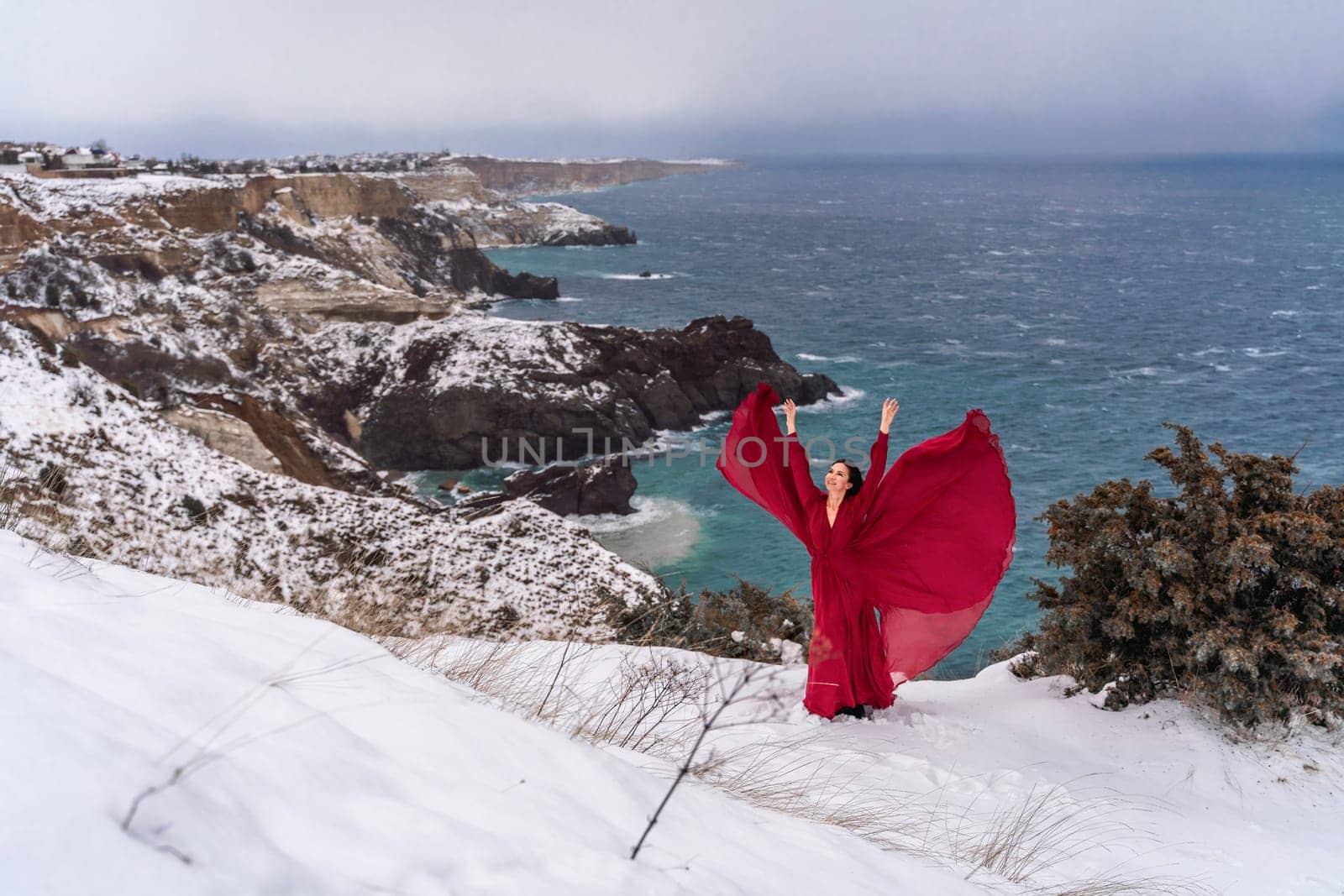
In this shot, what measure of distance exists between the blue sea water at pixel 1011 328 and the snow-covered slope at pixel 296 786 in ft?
14.6

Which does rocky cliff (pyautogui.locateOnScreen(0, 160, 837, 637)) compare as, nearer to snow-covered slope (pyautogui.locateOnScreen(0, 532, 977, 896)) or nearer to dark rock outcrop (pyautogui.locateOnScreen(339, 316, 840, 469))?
dark rock outcrop (pyautogui.locateOnScreen(339, 316, 840, 469))

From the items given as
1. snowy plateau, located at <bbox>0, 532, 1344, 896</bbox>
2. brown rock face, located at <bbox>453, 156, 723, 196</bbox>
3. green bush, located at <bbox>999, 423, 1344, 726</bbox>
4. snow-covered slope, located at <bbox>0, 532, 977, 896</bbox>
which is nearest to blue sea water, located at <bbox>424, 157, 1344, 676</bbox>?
green bush, located at <bbox>999, 423, 1344, 726</bbox>

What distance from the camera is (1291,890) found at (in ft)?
13.6

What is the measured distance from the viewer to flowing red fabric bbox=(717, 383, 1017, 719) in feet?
18.8

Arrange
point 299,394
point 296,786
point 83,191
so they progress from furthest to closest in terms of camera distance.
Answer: point 83,191 → point 299,394 → point 296,786

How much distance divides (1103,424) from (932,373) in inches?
336

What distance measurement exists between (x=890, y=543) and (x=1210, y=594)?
2.32m

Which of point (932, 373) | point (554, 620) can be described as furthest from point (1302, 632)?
point (932, 373)

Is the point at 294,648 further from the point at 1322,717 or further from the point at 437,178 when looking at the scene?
the point at 437,178

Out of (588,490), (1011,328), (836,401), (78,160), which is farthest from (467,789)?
(78,160)

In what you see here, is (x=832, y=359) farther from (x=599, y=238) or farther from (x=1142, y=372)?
(x=599, y=238)

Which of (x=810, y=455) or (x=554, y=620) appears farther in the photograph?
(x=810, y=455)

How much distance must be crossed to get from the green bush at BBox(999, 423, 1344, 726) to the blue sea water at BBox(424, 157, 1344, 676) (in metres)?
2.38

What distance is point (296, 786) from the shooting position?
191 centimetres
